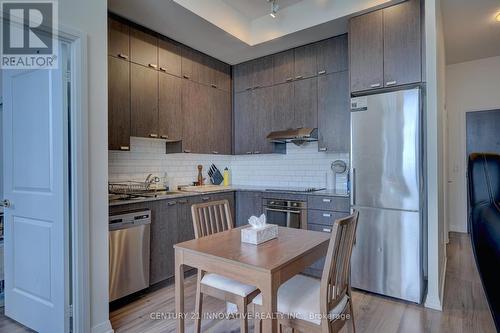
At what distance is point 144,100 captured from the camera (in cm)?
305

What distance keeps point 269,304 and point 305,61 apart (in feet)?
9.93

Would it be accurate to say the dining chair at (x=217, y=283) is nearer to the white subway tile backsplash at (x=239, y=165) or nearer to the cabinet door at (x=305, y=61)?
the white subway tile backsplash at (x=239, y=165)

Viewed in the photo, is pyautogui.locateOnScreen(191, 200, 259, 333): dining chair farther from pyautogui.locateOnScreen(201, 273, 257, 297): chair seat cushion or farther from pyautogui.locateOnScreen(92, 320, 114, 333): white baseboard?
pyautogui.locateOnScreen(92, 320, 114, 333): white baseboard

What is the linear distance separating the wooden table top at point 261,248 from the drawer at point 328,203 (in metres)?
1.12

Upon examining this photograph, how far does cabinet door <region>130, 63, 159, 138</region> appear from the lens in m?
2.95

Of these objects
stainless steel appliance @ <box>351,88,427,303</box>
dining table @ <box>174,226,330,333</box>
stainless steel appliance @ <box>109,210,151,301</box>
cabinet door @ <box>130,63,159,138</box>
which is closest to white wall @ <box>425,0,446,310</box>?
stainless steel appliance @ <box>351,88,427,303</box>

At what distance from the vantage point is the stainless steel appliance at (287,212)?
10.6 ft

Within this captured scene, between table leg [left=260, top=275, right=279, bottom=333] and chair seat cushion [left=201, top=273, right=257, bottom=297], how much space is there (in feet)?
1.18

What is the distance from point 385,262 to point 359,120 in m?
1.36

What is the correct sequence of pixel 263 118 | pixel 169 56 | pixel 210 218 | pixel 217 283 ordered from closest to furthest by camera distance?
pixel 217 283, pixel 210 218, pixel 169 56, pixel 263 118

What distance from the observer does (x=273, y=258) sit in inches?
57.9

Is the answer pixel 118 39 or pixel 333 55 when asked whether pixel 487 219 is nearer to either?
pixel 333 55

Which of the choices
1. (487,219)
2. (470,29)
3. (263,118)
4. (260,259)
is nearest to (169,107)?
(263,118)

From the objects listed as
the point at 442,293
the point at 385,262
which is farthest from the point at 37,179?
the point at 442,293
